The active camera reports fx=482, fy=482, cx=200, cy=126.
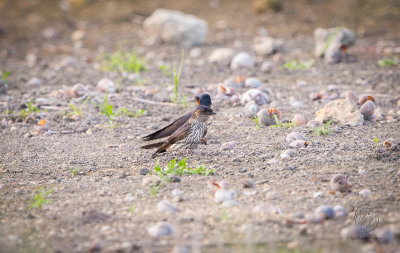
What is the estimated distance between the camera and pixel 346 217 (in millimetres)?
2836

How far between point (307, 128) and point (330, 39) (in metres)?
3.23

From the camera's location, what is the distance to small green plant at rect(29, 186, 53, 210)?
3113 mm

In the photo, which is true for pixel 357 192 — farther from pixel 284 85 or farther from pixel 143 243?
pixel 284 85

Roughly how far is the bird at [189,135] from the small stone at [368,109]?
1.59m

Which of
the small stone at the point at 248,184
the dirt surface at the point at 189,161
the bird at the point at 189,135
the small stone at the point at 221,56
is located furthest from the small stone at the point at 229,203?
the small stone at the point at 221,56

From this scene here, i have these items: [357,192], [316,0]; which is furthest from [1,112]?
[316,0]

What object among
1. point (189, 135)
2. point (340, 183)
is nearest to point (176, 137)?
point (189, 135)

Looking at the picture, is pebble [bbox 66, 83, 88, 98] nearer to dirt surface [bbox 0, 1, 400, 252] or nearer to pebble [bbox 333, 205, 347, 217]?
dirt surface [bbox 0, 1, 400, 252]

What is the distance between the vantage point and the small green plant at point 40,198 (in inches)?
123

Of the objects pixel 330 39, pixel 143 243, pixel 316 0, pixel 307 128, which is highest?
pixel 316 0

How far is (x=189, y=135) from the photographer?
398cm

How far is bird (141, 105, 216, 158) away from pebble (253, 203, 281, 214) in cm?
118

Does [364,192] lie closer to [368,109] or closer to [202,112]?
[202,112]

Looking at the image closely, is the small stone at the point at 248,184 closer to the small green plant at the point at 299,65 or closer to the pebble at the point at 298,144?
the pebble at the point at 298,144
